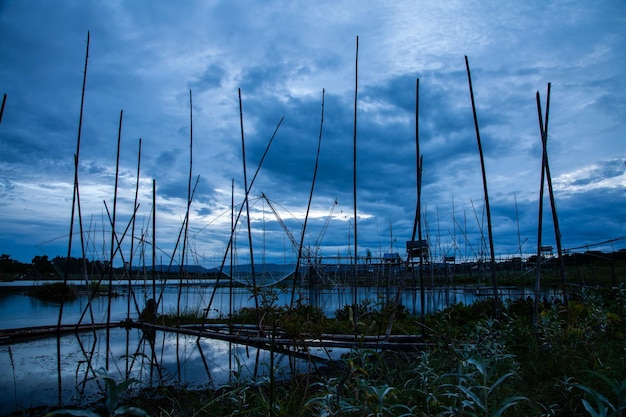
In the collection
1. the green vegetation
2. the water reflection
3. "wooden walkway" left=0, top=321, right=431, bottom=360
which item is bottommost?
the water reflection

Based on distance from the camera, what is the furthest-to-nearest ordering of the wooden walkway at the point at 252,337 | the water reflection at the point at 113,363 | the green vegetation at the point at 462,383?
the wooden walkway at the point at 252,337 → the water reflection at the point at 113,363 → the green vegetation at the point at 462,383

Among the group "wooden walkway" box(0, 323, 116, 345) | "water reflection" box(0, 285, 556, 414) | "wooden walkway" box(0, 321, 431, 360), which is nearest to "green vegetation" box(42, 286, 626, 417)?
"water reflection" box(0, 285, 556, 414)

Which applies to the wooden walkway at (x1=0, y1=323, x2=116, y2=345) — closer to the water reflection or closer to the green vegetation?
the water reflection

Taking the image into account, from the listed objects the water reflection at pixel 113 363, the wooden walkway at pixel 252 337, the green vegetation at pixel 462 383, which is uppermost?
the green vegetation at pixel 462 383

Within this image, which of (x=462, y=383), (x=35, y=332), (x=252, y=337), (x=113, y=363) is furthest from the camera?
(x=35, y=332)

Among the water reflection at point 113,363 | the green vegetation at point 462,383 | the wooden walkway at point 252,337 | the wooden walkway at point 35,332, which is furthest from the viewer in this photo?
the wooden walkway at point 35,332

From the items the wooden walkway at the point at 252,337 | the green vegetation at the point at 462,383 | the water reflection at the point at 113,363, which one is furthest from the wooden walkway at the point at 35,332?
the green vegetation at the point at 462,383

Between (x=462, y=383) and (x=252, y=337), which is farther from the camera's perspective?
(x=252, y=337)

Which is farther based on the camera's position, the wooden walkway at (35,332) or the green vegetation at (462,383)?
the wooden walkway at (35,332)

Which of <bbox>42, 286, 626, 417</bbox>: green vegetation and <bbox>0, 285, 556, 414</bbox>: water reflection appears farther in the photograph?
<bbox>0, 285, 556, 414</bbox>: water reflection

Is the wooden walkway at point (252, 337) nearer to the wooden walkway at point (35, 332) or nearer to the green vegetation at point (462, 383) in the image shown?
the wooden walkway at point (35, 332)

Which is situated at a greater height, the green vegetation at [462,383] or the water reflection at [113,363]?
the green vegetation at [462,383]

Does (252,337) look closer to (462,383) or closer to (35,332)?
(462,383)

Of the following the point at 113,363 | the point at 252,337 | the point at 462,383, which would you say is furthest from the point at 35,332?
the point at 462,383
